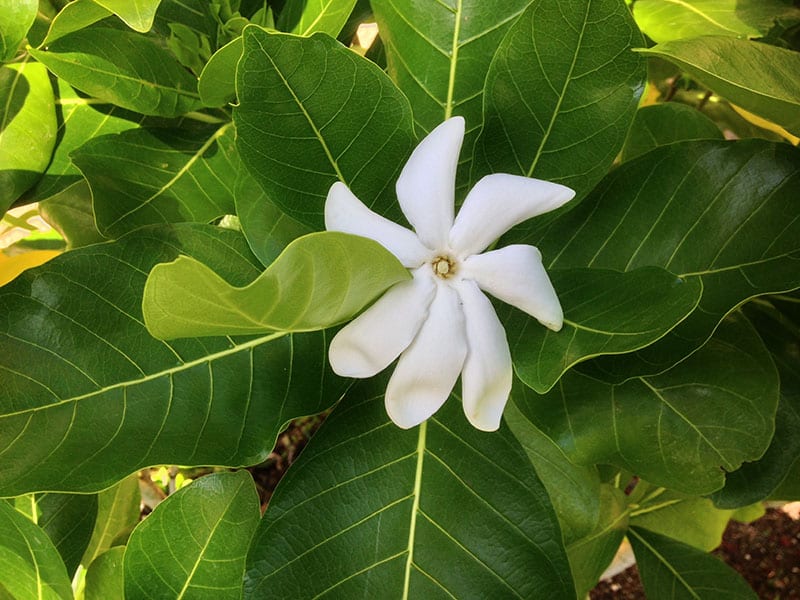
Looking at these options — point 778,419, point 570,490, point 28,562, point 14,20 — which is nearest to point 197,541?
point 28,562

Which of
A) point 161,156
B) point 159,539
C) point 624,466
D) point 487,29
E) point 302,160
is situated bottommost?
point 159,539

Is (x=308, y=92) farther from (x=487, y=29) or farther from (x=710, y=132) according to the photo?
(x=710, y=132)

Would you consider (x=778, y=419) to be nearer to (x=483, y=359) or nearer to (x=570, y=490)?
(x=570, y=490)

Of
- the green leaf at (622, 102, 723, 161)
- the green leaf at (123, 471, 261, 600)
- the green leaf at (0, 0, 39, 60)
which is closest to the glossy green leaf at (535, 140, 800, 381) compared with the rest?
the green leaf at (622, 102, 723, 161)

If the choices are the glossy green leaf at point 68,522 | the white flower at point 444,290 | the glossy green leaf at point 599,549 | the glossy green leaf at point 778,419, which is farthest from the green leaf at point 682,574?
the glossy green leaf at point 68,522

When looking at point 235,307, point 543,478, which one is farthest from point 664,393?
point 235,307

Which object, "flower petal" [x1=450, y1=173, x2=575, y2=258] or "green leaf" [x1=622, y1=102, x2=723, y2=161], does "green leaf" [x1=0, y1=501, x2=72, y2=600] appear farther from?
"green leaf" [x1=622, y1=102, x2=723, y2=161]
